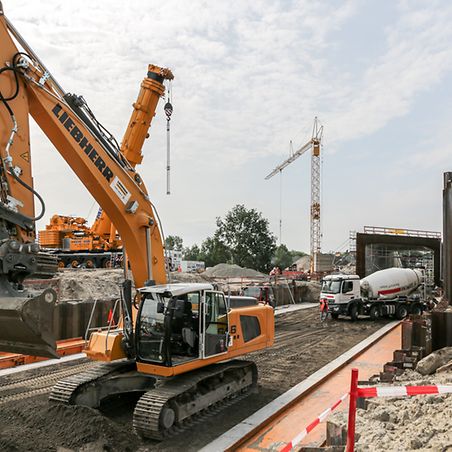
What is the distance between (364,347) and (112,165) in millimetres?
11184

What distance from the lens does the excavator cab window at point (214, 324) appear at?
327 inches

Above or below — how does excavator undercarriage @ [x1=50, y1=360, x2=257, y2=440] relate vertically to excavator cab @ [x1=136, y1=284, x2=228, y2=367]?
below

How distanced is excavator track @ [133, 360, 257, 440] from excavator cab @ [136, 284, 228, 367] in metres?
0.37

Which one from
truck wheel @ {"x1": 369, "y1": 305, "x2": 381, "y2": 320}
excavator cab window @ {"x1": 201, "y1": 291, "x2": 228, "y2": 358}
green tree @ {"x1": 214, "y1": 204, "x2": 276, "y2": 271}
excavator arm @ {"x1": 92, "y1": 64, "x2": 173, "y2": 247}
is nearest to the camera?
excavator cab window @ {"x1": 201, "y1": 291, "x2": 228, "y2": 358}

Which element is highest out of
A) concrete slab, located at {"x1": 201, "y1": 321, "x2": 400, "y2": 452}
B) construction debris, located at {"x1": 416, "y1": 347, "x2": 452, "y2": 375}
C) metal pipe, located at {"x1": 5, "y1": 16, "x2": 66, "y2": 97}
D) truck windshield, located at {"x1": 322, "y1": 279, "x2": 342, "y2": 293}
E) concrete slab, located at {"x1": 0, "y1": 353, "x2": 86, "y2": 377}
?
metal pipe, located at {"x1": 5, "y1": 16, "x2": 66, "y2": 97}

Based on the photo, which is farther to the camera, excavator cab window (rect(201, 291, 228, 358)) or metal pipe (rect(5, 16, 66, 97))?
excavator cab window (rect(201, 291, 228, 358))

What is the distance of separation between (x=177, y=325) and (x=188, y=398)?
1.16m

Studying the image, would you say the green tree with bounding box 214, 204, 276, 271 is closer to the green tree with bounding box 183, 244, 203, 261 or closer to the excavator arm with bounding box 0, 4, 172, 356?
the green tree with bounding box 183, 244, 203, 261

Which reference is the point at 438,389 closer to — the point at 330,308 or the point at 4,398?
the point at 4,398

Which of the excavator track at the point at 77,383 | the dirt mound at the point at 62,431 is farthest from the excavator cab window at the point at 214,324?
the dirt mound at the point at 62,431

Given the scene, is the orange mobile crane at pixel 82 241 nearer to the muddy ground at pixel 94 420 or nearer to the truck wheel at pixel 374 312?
the truck wheel at pixel 374 312

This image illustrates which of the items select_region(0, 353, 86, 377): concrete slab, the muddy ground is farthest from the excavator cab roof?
select_region(0, 353, 86, 377): concrete slab

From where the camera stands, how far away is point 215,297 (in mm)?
8734

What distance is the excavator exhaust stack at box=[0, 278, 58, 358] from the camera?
14.4 ft
